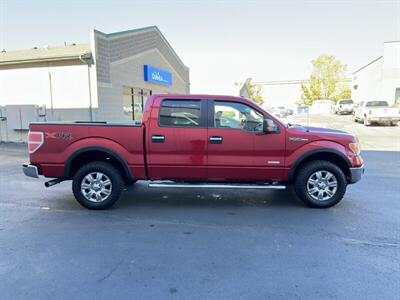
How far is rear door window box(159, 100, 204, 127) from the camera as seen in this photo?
210 inches

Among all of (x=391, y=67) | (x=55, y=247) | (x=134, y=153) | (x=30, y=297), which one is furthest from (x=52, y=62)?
(x=391, y=67)

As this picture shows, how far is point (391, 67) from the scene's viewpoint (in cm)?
3547

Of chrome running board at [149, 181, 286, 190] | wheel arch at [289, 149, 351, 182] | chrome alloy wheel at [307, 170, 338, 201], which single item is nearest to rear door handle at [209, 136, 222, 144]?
chrome running board at [149, 181, 286, 190]

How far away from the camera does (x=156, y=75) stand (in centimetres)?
1944

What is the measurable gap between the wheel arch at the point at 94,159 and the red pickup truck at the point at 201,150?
0.02 metres

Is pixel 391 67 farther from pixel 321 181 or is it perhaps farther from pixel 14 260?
pixel 14 260

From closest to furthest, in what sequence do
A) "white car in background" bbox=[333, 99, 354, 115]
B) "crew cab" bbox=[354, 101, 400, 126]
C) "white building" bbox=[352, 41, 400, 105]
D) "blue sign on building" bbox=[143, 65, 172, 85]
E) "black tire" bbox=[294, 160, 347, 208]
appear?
"black tire" bbox=[294, 160, 347, 208]
"blue sign on building" bbox=[143, 65, 172, 85]
"crew cab" bbox=[354, 101, 400, 126]
"white building" bbox=[352, 41, 400, 105]
"white car in background" bbox=[333, 99, 354, 115]

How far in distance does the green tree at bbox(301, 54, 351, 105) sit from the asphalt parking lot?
162ft

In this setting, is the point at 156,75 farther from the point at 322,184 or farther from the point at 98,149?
the point at 322,184

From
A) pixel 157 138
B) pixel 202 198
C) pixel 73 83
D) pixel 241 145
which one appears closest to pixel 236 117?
pixel 241 145

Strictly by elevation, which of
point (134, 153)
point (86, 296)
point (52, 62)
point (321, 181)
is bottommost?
point (86, 296)

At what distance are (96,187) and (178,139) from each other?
1645 millimetres

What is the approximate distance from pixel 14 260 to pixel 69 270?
774 mm

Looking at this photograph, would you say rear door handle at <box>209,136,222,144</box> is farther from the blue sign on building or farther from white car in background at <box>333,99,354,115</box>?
white car in background at <box>333,99,354,115</box>
